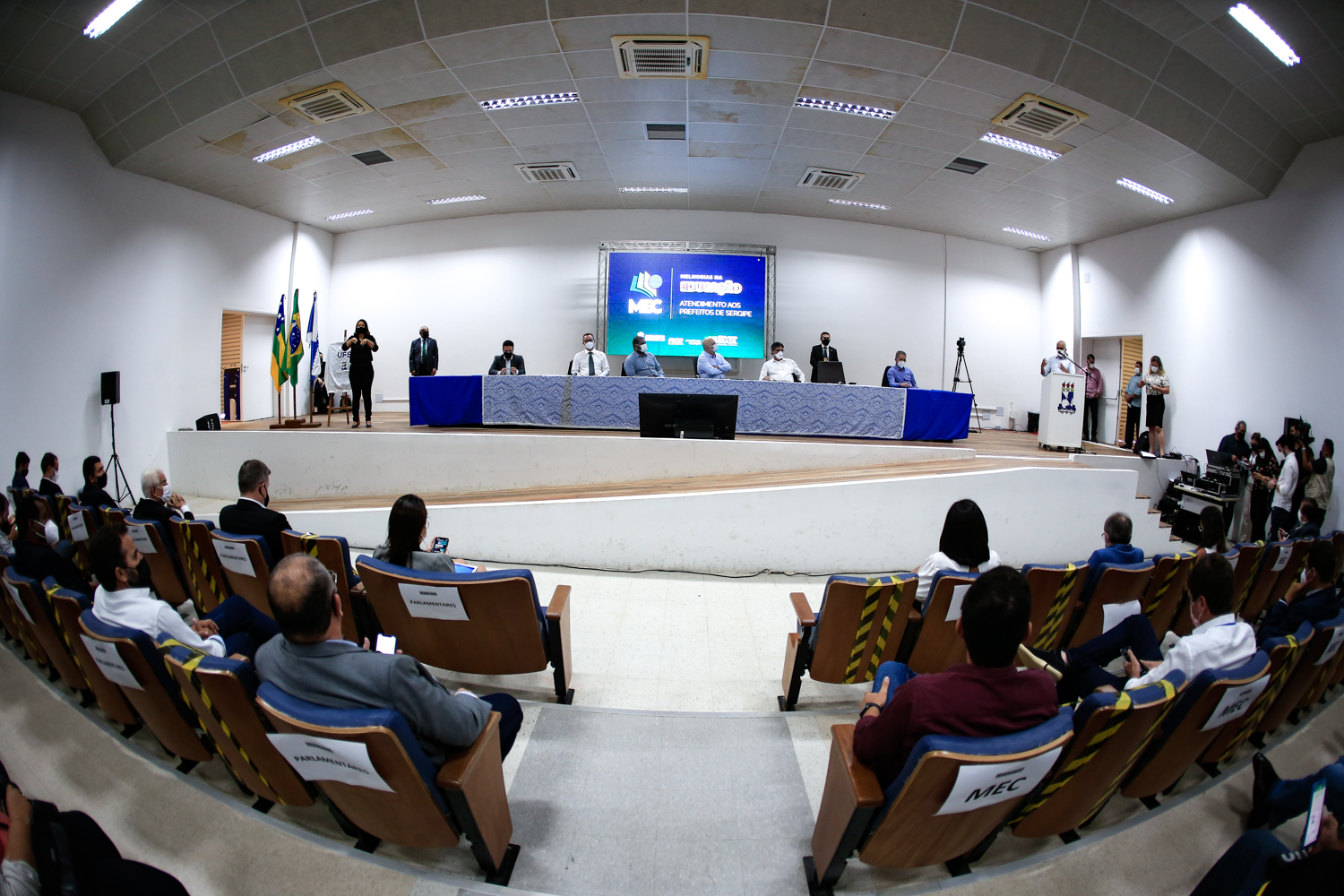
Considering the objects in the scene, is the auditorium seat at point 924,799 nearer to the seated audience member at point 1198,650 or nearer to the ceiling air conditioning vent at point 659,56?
the seated audience member at point 1198,650

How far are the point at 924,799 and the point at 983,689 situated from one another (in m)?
0.27

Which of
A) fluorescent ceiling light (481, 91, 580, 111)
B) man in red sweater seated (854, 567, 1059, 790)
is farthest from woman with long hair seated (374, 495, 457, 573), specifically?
fluorescent ceiling light (481, 91, 580, 111)

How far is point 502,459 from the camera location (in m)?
5.35

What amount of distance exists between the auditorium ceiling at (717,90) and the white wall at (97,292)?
441 mm

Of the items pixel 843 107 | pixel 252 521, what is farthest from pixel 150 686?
pixel 843 107

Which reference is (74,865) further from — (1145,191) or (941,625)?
(1145,191)

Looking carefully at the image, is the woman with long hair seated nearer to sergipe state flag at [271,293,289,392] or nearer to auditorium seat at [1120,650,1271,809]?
auditorium seat at [1120,650,1271,809]

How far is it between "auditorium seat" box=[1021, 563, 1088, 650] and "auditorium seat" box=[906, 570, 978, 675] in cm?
40

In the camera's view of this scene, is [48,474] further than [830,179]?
No

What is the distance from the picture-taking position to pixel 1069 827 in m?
1.51

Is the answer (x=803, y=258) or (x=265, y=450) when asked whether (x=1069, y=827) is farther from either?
(x=803, y=258)

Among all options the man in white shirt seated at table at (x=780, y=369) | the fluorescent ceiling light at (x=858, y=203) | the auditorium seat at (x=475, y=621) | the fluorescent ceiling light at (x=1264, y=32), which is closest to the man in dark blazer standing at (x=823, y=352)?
the man in white shirt seated at table at (x=780, y=369)

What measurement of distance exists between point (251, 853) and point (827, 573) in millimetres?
3682

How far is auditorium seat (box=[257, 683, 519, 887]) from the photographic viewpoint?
1.12 meters
